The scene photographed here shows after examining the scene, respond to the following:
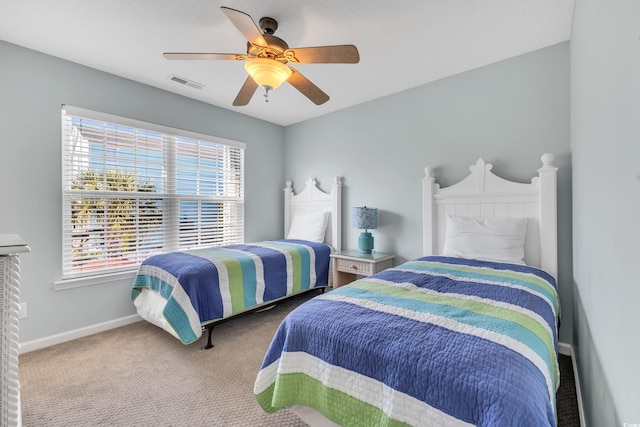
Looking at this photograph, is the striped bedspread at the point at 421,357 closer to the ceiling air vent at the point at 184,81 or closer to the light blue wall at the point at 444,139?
the light blue wall at the point at 444,139

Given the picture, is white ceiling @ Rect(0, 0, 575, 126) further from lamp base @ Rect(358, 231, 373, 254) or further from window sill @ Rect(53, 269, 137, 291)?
window sill @ Rect(53, 269, 137, 291)

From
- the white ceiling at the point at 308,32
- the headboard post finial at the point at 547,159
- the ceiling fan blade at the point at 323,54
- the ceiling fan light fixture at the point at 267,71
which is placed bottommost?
the headboard post finial at the point at 547,159

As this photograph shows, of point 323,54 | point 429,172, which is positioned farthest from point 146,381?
point 429,172

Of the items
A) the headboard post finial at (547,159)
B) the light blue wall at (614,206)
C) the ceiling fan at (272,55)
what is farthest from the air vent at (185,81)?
the headboard post finial at (547,159)

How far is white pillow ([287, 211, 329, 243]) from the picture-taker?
3957 millimetres

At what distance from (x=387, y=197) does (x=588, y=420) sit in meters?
A: 2.44

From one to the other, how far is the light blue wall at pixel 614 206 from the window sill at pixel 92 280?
3685 millimetres

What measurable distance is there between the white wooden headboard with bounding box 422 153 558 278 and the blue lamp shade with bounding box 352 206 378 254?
565 mm

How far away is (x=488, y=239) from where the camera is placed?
2.44 meters

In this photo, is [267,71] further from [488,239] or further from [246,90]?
[488,239]

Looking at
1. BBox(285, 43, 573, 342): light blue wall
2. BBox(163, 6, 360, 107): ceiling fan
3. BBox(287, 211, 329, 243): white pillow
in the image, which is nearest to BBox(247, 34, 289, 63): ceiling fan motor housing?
BBox(163, 6, 360, 107): ceiling fan

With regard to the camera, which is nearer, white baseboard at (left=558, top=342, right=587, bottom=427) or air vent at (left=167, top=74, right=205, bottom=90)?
white baseboard at (left=558, top=342, right=587, bottom=427)

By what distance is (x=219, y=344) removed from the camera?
2598mm

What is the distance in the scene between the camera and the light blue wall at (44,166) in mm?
2428
